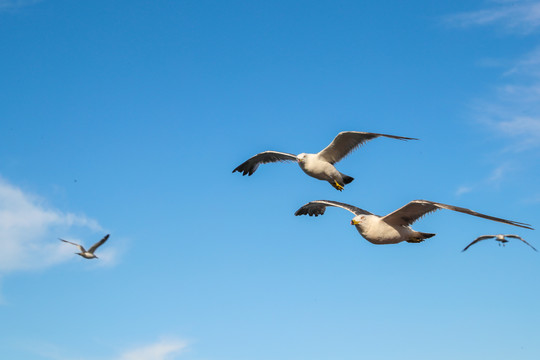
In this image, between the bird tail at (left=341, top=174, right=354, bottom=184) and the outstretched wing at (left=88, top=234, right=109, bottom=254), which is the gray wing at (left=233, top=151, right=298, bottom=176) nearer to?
the bird tail at (left=341, top=174, right=354, bottom=184)

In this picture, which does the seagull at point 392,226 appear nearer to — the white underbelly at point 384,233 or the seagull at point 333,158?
the white underbelly at point 384,233

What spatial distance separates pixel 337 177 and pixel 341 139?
5.05 ft

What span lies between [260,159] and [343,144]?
5844mm

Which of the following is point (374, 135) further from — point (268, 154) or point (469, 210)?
point (469, 210)

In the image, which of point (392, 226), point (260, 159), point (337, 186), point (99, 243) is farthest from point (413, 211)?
point (99, 243)

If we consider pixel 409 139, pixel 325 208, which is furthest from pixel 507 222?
pixel 325 208

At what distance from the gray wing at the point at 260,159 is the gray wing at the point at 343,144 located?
8.68 ft

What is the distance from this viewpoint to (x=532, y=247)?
528 inches

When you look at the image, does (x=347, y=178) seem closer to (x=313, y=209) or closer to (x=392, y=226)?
(x=313, y=209)

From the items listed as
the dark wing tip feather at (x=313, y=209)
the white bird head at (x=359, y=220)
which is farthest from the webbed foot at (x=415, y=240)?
the dark wing tip feather at (x=313, y=209)

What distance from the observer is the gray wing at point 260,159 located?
27.9 m

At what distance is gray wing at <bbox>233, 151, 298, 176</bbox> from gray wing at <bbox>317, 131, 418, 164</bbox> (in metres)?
2.65

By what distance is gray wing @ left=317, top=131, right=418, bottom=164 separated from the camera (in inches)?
922

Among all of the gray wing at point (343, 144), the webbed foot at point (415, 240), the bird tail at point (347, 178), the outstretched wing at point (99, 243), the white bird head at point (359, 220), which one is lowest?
the webbed foot at point (415, 240)
